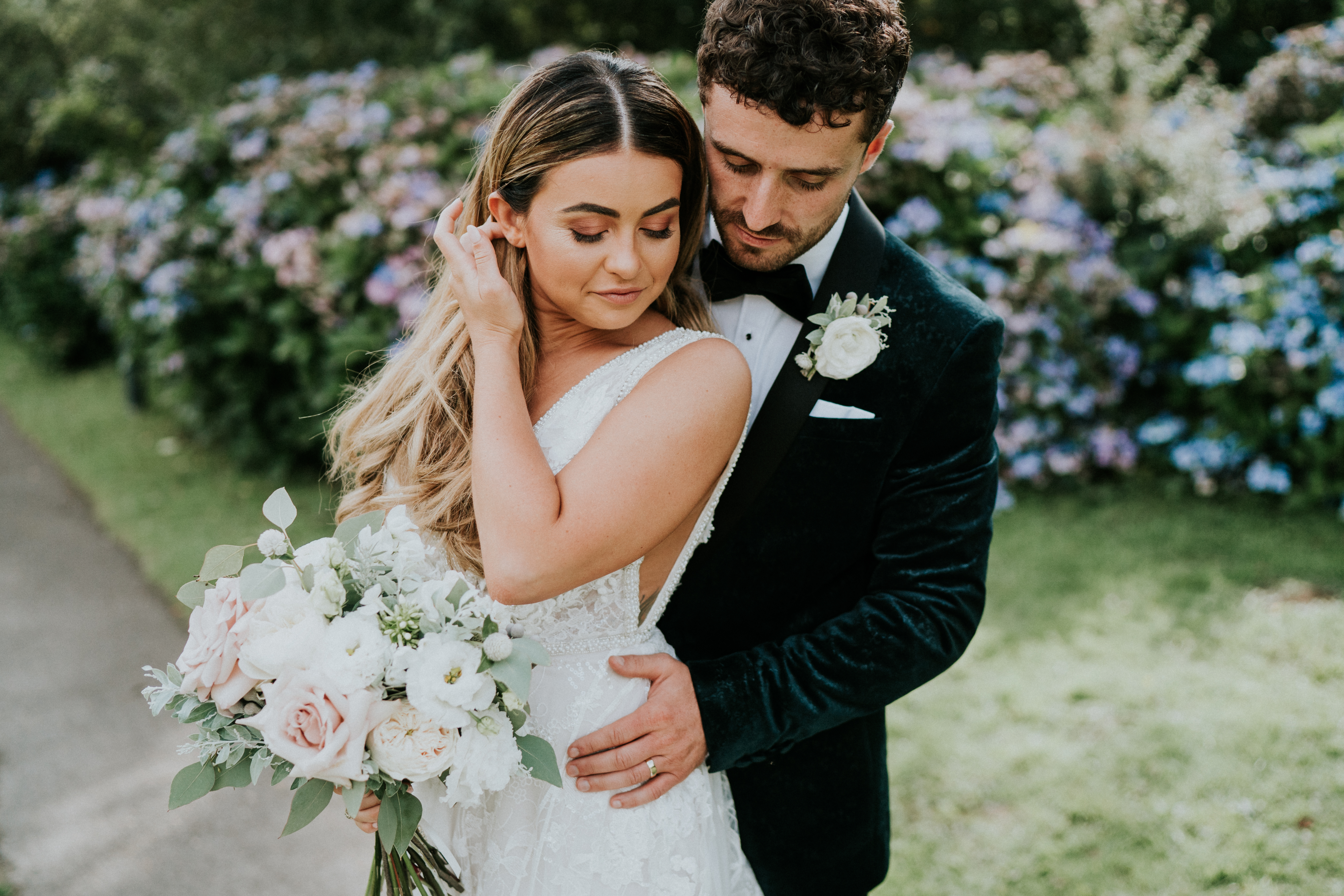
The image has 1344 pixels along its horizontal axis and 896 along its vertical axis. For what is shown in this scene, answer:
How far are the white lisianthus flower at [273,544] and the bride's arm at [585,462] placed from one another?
0.31 m

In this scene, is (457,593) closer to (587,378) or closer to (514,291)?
(587,378)

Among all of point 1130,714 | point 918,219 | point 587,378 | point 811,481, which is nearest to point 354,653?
point 587,378

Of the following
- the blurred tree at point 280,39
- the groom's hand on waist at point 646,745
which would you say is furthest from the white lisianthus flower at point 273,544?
the blurred tree at point 280,39

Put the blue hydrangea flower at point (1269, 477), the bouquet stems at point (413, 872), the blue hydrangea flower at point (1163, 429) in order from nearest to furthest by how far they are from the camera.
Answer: the bouquet stems at point (413, 872) < the blue hydrangea flower at point (1269, 477) < the blue hydrangea flower at point (1163, 429)

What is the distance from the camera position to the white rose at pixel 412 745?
1.47m

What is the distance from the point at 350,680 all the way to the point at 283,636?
0.45ft

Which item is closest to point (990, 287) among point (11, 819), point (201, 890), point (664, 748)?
point (664, 748)

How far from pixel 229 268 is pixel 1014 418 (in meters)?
4.79

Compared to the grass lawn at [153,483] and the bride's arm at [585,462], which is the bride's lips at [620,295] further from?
the grass lawn at [153,483]

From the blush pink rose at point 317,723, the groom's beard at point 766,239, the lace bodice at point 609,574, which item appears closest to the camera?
the blush pink rose at point 317,723

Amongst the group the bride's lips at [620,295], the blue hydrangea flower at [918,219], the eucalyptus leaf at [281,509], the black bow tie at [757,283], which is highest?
the bride's lips at [620,295]

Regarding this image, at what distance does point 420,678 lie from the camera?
144 centimetres

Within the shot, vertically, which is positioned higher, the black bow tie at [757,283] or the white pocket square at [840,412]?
the black bow tie at [757,283]

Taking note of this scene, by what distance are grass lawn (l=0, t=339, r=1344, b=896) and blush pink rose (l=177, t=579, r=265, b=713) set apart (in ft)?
3.92
